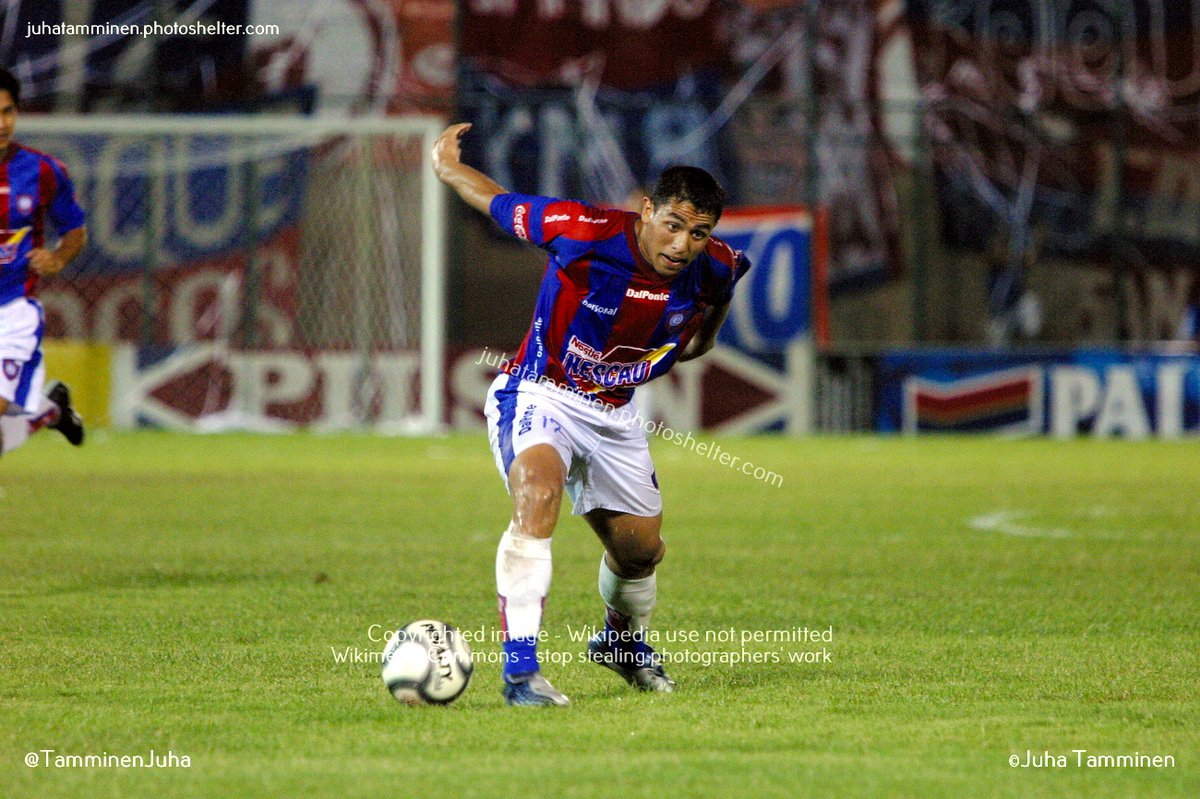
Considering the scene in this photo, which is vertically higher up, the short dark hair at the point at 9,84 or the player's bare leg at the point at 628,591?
the short dark hair at the point at 9,84

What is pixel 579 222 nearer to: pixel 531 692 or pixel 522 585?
pixel 522 585

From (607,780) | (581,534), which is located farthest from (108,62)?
(607,780)

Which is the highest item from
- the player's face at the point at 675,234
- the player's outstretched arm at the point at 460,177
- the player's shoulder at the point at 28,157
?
the player's shoulder at the point at 28,157

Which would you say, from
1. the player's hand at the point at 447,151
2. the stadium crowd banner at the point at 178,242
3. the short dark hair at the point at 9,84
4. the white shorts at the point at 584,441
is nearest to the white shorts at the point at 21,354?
the short dark hair at the point at 9,84

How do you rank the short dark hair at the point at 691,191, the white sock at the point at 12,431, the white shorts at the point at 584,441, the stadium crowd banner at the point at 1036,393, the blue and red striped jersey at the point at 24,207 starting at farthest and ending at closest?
1. the stadium crowd banner at the point at 1036,393
2. the white sock at the point at 12,431
3. the blue and red striped jersey at the point at 24,207
4. the white shorts at the point at 584,441
5. the short dark hair at the point at 691,191

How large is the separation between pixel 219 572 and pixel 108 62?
19.7 m

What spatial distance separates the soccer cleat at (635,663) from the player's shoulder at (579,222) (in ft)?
4.47

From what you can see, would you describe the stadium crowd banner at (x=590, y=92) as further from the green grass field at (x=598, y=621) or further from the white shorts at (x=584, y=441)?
the white shorts at (x=584, y=441)

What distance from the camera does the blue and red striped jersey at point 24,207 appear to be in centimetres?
843

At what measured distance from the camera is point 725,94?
90.7 ft

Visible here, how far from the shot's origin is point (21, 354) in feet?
28.0

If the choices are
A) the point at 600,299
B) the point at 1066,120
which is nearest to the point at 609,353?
the point at 600,299

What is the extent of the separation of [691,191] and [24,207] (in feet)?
14.1

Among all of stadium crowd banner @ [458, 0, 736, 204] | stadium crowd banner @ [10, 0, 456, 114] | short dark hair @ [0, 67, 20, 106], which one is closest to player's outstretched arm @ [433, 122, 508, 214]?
short dark hair @ [0, 67, 20, 106]
